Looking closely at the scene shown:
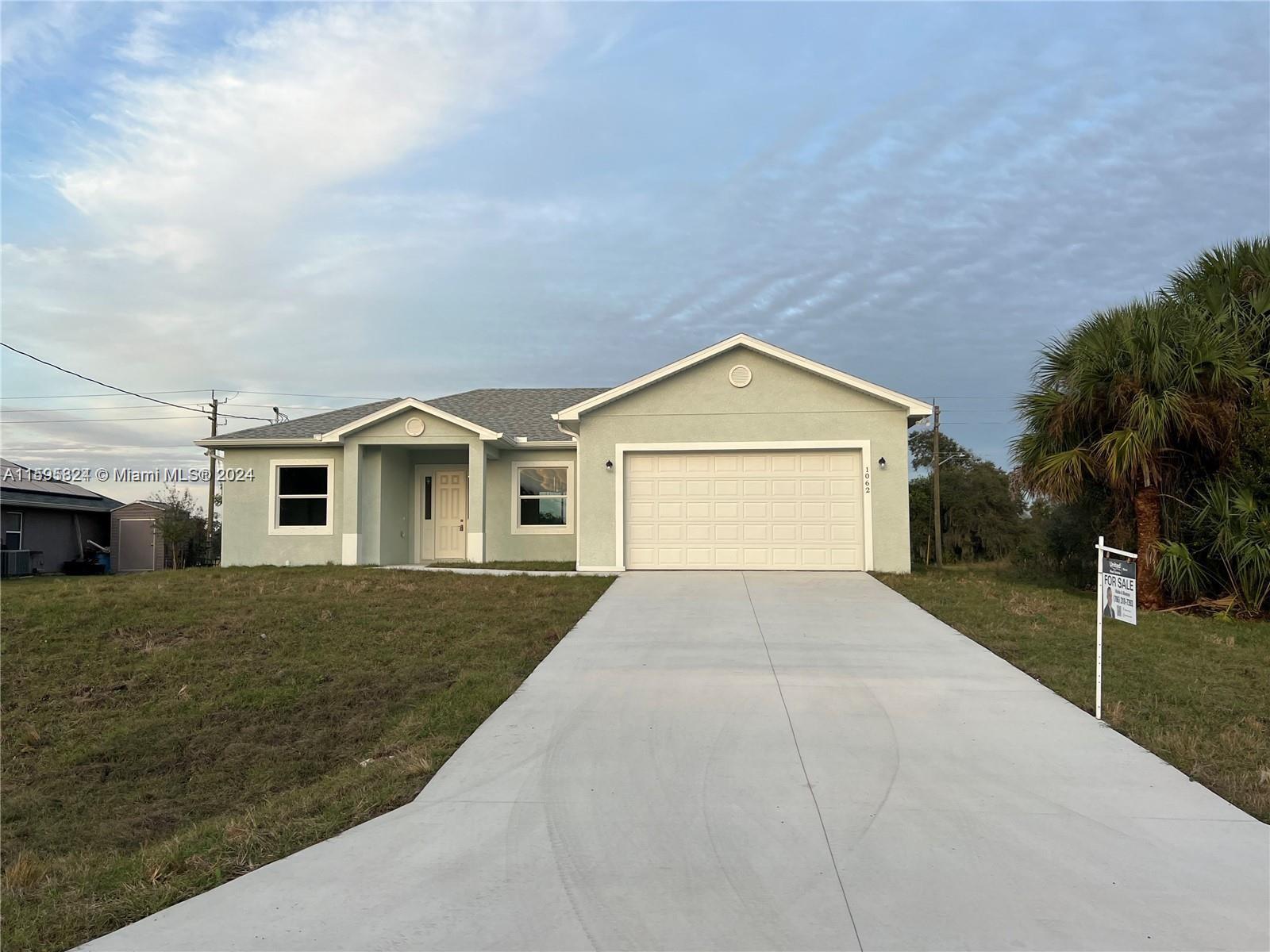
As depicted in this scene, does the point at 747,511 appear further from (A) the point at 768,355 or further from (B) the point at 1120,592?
(B) the point at 1120,592

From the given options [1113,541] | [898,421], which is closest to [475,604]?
[898,421]

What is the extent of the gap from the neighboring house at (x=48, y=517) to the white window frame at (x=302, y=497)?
11.0m

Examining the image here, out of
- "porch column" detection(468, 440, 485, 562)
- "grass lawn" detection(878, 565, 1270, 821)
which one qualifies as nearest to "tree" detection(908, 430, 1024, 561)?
"grass lawn" detection(878, 565, 1270, 821)

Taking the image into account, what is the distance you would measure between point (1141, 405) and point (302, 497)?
16.4 metres

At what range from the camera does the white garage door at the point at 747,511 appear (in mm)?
15867

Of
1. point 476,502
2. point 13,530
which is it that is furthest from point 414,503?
point 13,530

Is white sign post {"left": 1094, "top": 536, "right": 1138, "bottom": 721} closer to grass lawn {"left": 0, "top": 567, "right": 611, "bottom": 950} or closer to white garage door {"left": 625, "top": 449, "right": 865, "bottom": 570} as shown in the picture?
grass lawn {"left": 0, "top": 567, "right": 611, "bottom": 950}

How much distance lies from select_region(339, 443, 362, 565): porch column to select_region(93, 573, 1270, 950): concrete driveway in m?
11.3

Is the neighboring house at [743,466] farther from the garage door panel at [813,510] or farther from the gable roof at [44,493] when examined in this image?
the gable roof at [44,493]

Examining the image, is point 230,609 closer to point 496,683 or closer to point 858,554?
point 496,683

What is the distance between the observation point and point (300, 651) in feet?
32.2

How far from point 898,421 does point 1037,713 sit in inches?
362

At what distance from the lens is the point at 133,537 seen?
1198 inches

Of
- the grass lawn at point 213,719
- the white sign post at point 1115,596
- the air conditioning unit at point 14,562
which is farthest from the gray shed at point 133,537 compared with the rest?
the white sign post at point 1115,596
